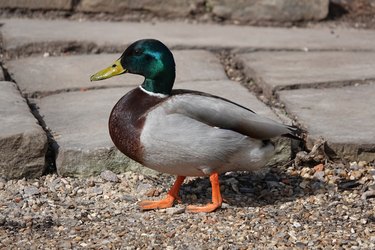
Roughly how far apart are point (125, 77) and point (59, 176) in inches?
55.2

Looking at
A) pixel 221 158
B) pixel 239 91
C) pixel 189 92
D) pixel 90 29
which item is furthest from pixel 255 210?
pixel 90 29

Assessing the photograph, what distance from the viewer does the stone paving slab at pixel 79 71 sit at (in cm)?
547

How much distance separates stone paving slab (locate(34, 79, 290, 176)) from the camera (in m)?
4.39

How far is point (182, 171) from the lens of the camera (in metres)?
4.02

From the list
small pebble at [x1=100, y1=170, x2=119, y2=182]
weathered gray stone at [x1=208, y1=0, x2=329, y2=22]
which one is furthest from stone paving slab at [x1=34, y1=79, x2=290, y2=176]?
weathered gray stone at [x1=208, y1=0, x2=329, y2=22]

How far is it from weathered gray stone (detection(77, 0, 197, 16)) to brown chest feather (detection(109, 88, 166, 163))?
2.81 metres

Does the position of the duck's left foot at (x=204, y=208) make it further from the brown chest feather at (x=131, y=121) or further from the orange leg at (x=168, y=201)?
the brown chest feather at (x=131, y=121)

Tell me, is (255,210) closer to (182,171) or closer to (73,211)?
(182,171)

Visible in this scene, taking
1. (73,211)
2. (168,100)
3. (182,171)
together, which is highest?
(168,100)

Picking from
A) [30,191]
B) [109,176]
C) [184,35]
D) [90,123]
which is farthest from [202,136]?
[184,35]

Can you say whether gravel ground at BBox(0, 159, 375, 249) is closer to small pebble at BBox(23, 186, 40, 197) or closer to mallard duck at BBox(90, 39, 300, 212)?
small pebble at BBox(23, 186, 40, 197)

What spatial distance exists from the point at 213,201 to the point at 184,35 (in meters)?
2.60

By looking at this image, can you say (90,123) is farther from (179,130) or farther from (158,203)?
(179,130)

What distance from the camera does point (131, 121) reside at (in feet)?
13.1
